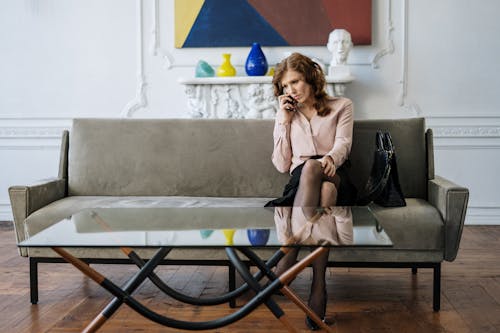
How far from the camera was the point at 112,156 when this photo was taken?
11.1ft

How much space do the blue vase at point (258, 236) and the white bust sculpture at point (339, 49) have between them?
9.53 ft

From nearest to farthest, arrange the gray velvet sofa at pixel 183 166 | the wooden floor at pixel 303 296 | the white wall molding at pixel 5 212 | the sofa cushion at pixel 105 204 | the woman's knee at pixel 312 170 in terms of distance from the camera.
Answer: the wooden floor at pixel 303 296 → the woman's knee at pixel 312 170 → the sofa cushion at pixel 105 204 → the gray velvet sofa at pixel 183 166 → the white wall molding at pixel 5 212

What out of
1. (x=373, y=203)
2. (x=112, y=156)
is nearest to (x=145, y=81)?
(x=112, y=156)

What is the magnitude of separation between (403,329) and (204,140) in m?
1.52

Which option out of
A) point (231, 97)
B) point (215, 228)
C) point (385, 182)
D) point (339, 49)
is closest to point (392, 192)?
point (385, 182)

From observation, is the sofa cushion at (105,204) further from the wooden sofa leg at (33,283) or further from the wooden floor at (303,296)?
the wooden floor at (303,296)

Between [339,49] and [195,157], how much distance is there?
1884 millimetres

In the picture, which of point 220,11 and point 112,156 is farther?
point 220,11

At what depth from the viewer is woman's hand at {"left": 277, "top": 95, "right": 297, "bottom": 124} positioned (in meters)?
2.92

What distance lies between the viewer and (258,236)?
1.95 m

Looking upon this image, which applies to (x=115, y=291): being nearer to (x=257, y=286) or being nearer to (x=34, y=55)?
(x=257, y=286)

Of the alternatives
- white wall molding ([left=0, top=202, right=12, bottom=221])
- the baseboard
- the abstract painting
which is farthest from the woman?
white wall molding ([left=0, top=202, right=12, bottom=221])

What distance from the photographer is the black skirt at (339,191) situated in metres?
2.80

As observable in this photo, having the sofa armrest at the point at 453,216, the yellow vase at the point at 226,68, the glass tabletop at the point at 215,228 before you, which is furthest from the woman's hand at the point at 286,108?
the yellow vase at the point at 226,68
